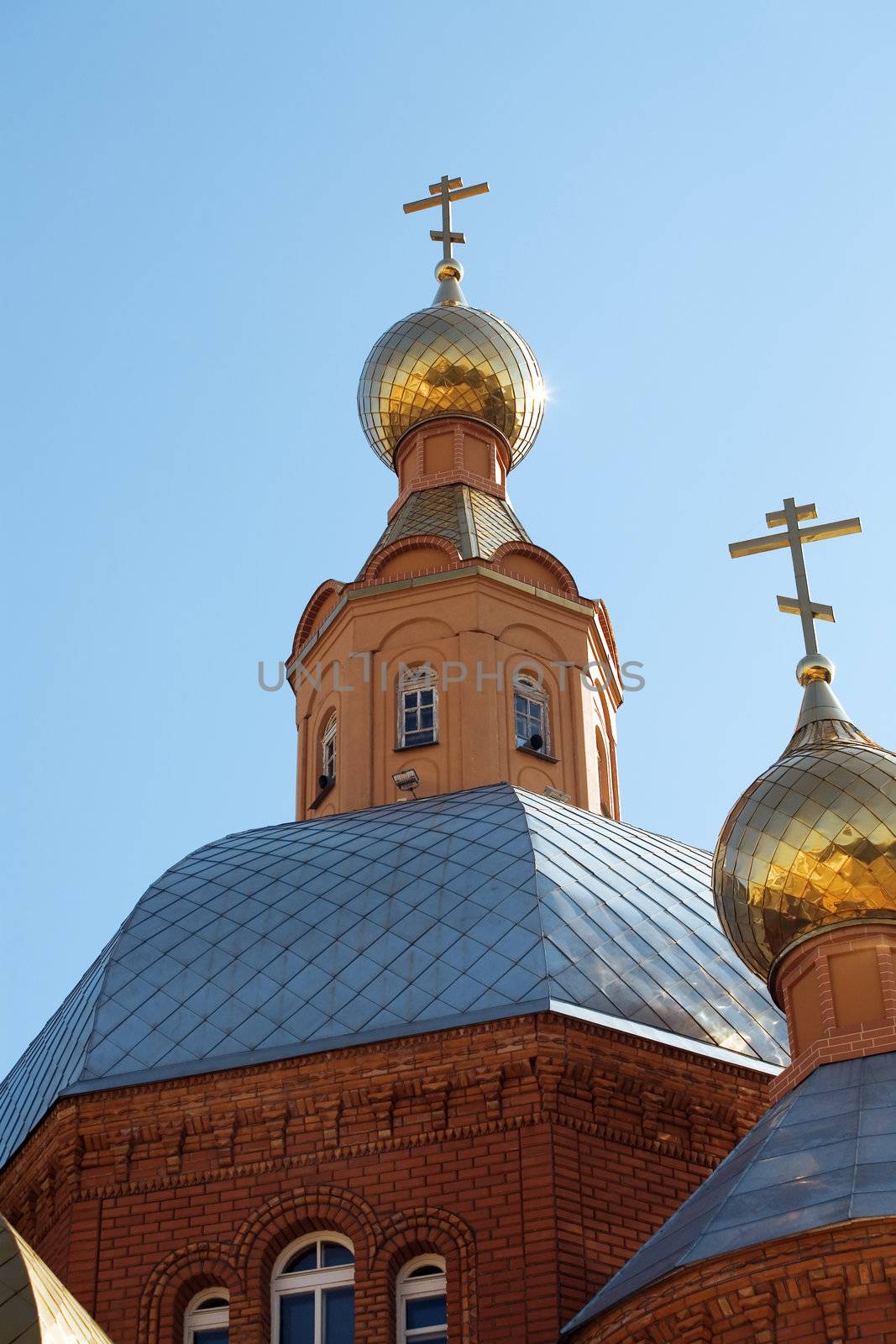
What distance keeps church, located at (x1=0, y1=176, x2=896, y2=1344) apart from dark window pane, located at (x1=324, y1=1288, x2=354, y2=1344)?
0.01m

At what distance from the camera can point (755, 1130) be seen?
1262 cm

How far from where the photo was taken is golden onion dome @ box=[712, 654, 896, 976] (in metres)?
13.5

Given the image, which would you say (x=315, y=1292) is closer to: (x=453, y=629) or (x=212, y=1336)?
(x=212, y=1336)

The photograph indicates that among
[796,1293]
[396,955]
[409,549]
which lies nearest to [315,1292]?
[396,955]

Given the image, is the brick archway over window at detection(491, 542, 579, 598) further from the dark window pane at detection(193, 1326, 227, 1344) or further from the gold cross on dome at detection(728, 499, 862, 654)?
the dark window pane at detection(193, 1326, 227, 1344)

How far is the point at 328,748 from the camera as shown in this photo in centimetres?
1964

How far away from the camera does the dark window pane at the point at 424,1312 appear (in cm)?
1378

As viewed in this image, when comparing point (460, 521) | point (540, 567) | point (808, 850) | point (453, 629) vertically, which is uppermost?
point (460, 521)

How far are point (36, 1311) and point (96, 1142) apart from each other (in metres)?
4.07

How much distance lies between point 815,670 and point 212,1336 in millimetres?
5134

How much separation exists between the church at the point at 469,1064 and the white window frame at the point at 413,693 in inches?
75.5

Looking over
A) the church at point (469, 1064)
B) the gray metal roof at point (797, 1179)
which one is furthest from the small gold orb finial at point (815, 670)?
the gray metal roof at point (797, 1179)

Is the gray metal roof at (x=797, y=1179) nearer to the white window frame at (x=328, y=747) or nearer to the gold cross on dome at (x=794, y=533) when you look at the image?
the gold cross on dome at (x=794, y=533)

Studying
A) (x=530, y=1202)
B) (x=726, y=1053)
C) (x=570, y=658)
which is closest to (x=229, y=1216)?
(x=530, y=1202)
